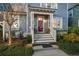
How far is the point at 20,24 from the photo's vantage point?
1277 centimetres

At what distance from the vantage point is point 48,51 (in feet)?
41.9

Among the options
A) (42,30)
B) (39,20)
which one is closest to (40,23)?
(39,20)

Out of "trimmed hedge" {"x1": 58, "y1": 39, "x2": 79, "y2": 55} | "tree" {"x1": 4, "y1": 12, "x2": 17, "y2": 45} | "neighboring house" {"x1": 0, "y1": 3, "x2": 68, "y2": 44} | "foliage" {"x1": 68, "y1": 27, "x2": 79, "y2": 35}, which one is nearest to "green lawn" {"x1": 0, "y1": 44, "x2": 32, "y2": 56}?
"tree" {"x1": 4, "y1": 12, "x2": 17, "y2": 45}

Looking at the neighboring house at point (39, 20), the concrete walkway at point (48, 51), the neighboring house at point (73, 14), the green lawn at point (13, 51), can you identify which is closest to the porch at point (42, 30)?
the neighboring house at point (39, 20)

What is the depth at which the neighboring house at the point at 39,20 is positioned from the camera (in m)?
12.8

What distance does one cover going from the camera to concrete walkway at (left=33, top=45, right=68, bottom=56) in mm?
12727

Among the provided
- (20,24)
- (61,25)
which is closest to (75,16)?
(61,25)

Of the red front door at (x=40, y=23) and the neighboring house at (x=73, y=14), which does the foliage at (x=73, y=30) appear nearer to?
the neighboring house at (x=73, y=14)

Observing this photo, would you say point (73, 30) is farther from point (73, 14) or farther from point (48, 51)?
point (48, 51)

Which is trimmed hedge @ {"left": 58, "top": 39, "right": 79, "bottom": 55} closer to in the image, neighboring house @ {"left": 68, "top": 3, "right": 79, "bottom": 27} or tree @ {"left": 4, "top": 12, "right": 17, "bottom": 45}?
neighboring house @ {"left": 68, "top": 3, "right": 79, "bottom": 27}

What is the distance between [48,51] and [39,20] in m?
0.79

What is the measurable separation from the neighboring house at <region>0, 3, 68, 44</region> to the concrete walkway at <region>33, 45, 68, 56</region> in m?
0.15

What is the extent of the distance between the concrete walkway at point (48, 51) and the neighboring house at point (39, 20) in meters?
0.15

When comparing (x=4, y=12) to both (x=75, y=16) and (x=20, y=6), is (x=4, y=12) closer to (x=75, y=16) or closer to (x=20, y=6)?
(x=20, y=6)
